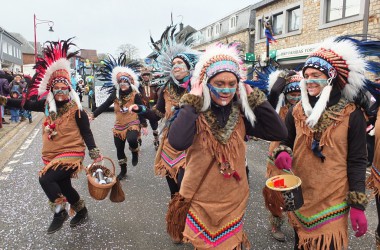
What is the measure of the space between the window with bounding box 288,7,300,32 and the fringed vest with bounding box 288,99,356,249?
573 inches

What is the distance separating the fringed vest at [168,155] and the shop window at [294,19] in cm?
1351

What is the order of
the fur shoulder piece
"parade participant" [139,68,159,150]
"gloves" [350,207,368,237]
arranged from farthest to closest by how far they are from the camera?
"parade participant" [139,68,159,150]
the fur shoulder piece
"gloves" [350,207,368,237]

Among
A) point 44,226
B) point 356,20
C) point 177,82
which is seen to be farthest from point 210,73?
point 356,20

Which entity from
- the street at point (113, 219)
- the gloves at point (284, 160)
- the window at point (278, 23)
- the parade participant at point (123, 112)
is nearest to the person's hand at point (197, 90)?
the gloves at point (284, 160)

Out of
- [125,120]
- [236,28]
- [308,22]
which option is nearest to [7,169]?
[125,120]

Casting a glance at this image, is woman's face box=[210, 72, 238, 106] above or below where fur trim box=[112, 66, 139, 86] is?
below

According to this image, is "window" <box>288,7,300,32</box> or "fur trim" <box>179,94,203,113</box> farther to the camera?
"window" <box>288,7,300,32</box>

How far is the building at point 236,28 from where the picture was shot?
20.4 metres

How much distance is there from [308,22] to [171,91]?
12.8 m

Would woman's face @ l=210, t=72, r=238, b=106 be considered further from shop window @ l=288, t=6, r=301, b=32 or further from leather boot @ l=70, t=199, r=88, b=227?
shop window @ l=288, t=6, r=301, b=32

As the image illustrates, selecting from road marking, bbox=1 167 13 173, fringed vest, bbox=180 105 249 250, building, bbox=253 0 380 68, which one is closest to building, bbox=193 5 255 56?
building, bbox=253 0 380 68

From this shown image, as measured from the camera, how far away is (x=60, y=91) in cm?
360

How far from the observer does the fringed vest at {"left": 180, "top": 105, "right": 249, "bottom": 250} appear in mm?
2213

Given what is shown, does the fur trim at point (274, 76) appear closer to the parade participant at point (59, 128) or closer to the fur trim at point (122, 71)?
the parade participant at point (59, 128)
